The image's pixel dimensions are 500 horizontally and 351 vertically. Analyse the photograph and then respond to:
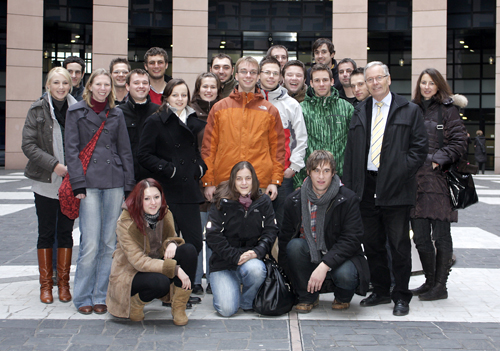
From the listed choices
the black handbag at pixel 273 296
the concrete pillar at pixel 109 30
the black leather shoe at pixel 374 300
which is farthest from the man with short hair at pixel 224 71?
the concrete pillar at pixel 109 30

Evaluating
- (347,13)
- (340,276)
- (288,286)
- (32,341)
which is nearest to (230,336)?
(288,286)

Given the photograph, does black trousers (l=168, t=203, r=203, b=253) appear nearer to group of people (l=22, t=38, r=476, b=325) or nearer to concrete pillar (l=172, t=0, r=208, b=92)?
group of people (l=22, t=38, r=476, b=325)

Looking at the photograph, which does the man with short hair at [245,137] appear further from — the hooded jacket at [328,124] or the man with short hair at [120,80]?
the man with short hair at [120,80]

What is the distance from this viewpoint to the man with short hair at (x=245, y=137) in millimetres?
5348

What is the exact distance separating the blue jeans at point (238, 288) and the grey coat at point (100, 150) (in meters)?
1.26

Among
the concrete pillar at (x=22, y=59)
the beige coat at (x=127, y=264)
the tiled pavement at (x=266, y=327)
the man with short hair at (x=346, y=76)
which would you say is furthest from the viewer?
the concrete pillar at (x=22, y=59)

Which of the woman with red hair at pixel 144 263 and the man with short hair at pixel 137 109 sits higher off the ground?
the man with short hair at pixel 137 109

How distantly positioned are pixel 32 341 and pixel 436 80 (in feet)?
14.5

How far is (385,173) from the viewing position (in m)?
4.77

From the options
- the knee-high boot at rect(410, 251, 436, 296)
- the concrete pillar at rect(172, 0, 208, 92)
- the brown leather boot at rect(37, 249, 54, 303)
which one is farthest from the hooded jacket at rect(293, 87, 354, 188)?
the concrete pillar at rect(172, 0, 208, 92)

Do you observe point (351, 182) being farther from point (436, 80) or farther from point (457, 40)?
point (457, 40)

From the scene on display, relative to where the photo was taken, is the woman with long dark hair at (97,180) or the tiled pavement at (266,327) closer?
the tiled pavement at (266,327)

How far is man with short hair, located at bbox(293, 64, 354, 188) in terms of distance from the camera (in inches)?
Result: 222

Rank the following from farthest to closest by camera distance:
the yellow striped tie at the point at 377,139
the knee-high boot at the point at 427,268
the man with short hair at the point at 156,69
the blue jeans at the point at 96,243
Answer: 1. the man with short hair at the point at 156,69
2. the knee-high boot at the point at 427,268
3. the yellow striped tie at the point at 377,139
4. the blue jeans at the point at 96,243
